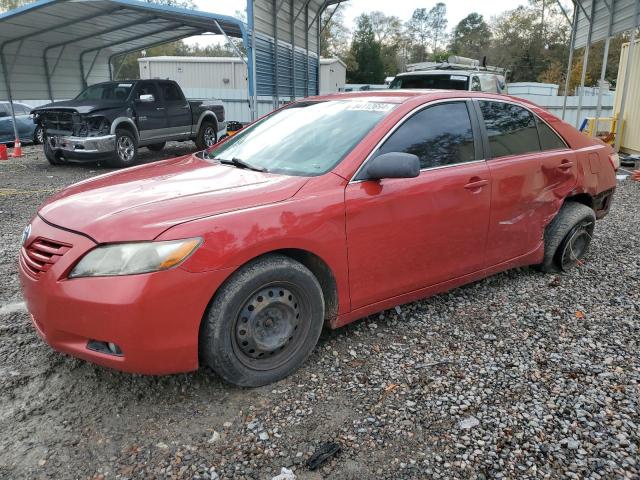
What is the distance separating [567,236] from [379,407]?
270 cm

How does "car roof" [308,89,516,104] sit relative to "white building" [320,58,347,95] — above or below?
below

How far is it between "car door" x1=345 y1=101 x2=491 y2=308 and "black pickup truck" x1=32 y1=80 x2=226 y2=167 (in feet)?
29.1

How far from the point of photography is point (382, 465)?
2.21 metres

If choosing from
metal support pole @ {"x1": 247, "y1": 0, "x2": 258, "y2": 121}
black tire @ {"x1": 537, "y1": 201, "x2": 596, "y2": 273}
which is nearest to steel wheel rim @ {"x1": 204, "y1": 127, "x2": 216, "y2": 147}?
metal support pole @ {"x1": 247, "y1": 0, "x2": 258, "y2": 121}

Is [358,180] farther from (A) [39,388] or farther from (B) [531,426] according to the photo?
(A) [39,388]

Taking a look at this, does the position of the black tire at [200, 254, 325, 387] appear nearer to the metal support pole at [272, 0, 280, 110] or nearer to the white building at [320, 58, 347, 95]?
the metal support pole at [272, 0, 280, 110]

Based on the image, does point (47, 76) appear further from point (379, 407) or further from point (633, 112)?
point (379, 407)

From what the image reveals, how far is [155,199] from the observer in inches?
103

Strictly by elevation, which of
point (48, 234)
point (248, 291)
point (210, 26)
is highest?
point (210, 26)

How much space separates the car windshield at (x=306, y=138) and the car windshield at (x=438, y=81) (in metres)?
7.87

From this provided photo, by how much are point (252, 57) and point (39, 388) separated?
11.3 meters

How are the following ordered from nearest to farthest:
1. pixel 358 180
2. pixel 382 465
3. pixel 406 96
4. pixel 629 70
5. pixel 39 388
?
pixel 382 465
pixel 39 388
pixel 358 180
pixel 406 96
pixel 629 70

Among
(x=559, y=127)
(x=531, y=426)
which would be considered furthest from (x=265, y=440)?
(x=559, y=127)

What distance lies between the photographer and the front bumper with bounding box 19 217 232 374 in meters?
2.28
